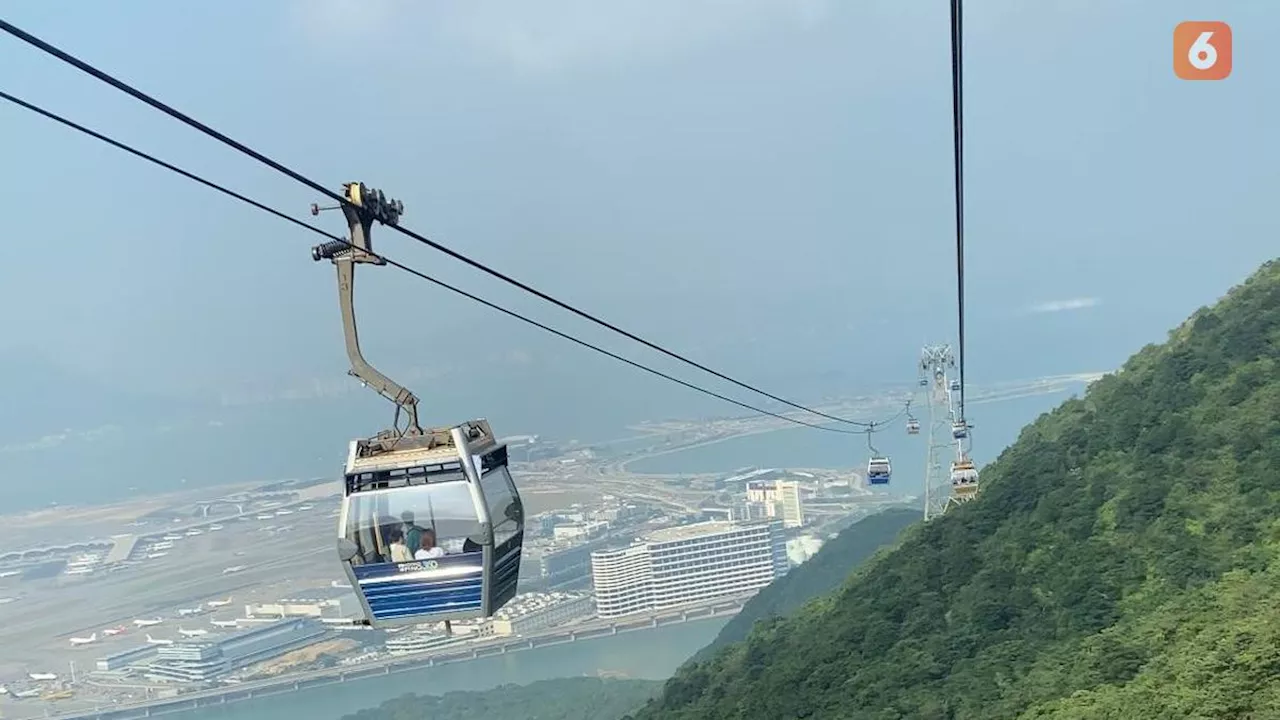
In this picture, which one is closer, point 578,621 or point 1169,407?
point 1169,407

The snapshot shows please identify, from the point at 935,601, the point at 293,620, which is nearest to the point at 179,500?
the point at 293,620

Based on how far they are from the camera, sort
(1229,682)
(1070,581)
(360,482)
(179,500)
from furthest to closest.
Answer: (179,500) → (1070,581) → (1229,682) → (360,482)

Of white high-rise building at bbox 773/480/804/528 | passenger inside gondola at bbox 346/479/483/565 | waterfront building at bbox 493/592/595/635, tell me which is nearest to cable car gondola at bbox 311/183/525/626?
passenger inside gondola at bbox 346/479/483/565

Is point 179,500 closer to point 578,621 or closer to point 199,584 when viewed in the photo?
point 199,584

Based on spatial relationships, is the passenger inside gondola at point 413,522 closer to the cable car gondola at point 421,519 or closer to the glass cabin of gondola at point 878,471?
the cable car gondola at point 421,519

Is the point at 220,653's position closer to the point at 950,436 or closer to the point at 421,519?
the point at 950,436
